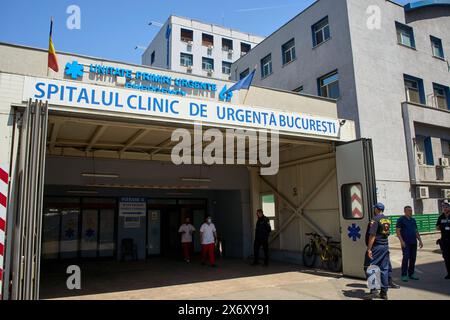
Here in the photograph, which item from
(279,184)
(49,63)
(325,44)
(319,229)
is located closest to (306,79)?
(325,44)

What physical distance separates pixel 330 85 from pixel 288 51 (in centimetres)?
505

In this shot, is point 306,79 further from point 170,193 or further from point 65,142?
point 65,142

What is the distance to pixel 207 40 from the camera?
40125 millimetres

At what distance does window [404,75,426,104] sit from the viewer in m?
20.4

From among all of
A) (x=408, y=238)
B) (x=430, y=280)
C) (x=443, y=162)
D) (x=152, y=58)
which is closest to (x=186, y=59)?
(x=152, y=58)

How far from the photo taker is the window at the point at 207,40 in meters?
39.8

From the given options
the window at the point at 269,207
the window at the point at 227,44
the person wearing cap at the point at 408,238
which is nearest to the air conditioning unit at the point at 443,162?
the window at the point at 269,207

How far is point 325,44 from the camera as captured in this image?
65.7 feet

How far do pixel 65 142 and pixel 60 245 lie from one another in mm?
4912

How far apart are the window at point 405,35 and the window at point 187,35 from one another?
22.8 metres

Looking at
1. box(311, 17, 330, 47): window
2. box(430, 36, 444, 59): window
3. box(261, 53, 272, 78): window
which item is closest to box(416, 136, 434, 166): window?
box(430, 36, 444, 59): window

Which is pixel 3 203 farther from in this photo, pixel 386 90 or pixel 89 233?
pixel 386 90

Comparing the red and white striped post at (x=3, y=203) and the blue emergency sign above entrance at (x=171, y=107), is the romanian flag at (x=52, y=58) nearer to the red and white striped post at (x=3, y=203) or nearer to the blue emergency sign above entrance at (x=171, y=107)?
the blue emergency sign above entrance at (x=171, y=107)

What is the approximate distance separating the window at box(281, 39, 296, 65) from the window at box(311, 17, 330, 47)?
1.97 metres
